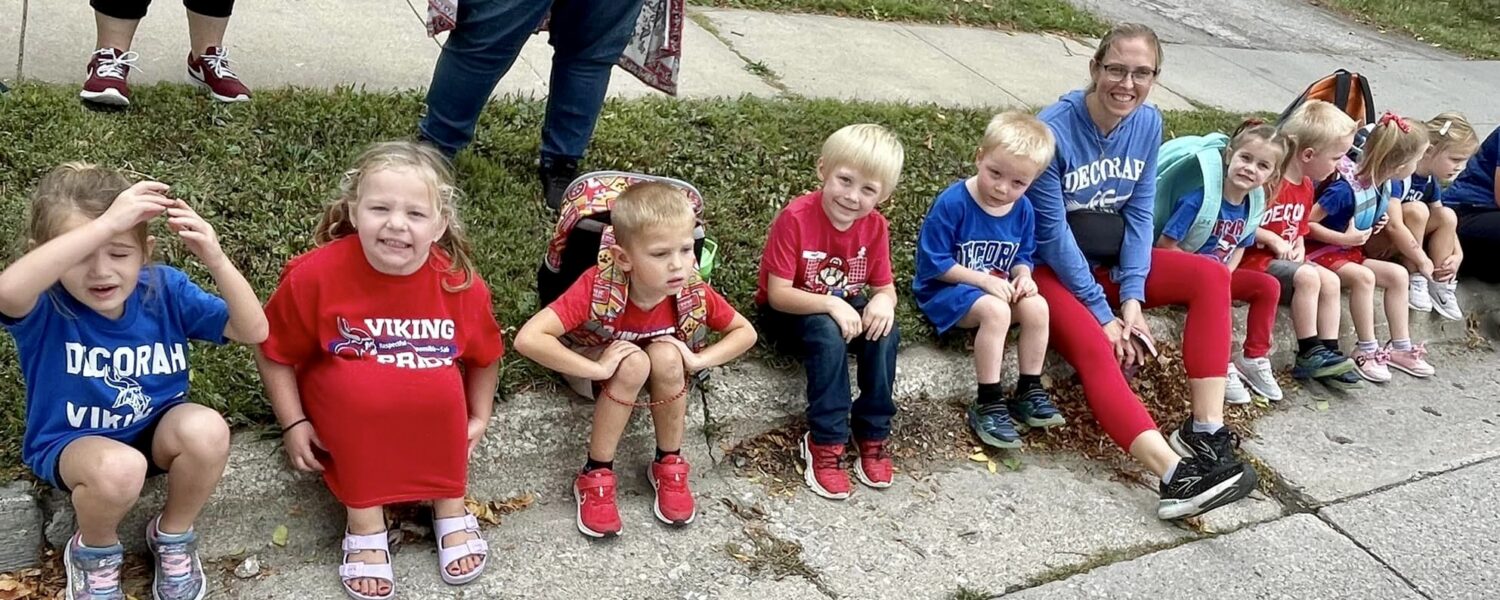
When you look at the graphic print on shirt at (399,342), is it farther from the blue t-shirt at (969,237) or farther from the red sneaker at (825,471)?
the blue t-shirt at (969,237)

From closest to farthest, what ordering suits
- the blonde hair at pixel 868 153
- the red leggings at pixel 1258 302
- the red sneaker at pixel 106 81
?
the blonde hair at pixel 868 153 < the red sneaker at pixel 106 81 < the red leggings at pixel 1258 302

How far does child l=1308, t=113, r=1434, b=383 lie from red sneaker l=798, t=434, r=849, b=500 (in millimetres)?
2591

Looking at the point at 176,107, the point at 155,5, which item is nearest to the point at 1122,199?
the point at 176,107

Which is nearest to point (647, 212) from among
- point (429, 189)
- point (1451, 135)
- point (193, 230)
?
point (429, 189)

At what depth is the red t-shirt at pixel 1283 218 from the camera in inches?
184

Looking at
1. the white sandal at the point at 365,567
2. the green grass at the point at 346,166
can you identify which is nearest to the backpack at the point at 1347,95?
the green grass at the point at 346,166

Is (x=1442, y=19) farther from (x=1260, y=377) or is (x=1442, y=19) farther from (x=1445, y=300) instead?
(x=1260, y=377)

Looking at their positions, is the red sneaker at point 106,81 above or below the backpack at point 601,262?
below

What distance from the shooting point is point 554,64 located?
13.0 feet

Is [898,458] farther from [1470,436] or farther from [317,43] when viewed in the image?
[317,43]

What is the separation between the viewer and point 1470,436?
4.47m

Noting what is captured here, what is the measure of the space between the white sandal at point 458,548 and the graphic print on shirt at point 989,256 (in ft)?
6.04

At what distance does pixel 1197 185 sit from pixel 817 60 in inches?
95.0

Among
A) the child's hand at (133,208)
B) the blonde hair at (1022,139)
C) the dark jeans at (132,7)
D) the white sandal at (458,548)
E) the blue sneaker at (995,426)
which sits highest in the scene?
the blonde hair at (1022,139)
